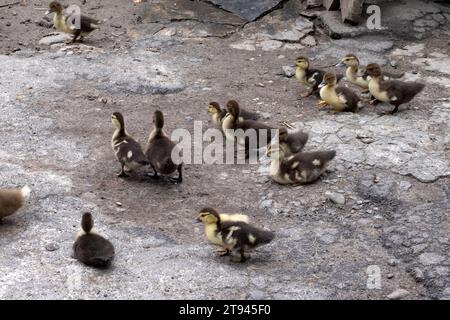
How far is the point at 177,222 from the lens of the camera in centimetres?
594

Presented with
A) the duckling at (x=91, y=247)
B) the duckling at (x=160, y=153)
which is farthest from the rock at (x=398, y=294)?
the duckling at (x=160, y=153)

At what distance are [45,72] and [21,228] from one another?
3199 millimetres

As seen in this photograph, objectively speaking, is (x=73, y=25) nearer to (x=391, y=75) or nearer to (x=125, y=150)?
(x=125, y=150)

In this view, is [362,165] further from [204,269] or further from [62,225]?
[62,225]

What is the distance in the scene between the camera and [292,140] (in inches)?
264

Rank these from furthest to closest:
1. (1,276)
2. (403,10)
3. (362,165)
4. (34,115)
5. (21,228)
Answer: (403,10)
(34,115)
(362,165)
(21,228)
(1,276)

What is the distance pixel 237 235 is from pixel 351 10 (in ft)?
15.7

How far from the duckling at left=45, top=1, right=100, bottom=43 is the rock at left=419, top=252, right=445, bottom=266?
545cm

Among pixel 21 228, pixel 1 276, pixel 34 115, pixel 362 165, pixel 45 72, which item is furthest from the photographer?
pixel 45 72

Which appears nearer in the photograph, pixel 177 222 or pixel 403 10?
→ pixel 177 222

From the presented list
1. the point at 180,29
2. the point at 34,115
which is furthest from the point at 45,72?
the point at 180,29

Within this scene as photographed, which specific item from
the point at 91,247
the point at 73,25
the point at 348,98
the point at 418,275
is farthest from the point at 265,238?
the point at 73,25

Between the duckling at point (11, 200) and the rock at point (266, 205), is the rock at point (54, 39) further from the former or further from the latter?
the rock at point (266, 205)

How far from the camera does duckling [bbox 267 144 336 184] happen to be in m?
6.32
